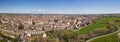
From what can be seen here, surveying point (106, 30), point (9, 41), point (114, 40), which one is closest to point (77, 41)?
point (114, 40)

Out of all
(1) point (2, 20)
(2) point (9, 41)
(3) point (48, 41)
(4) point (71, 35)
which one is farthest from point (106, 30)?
(1) point (2, 20)

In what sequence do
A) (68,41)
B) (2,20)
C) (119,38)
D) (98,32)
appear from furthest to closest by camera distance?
1. (2,20)
2. (98,32)
3. (68,41)
4. (119,38)

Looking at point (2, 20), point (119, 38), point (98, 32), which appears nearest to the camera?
point (119, 38)

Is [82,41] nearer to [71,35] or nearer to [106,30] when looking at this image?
[71,35]

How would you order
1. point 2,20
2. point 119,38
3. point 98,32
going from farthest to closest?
point 2,20 < point 98,32 < point 119,38

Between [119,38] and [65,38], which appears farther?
[65,38]

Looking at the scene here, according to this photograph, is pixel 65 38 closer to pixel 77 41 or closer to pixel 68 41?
pixel 68 41

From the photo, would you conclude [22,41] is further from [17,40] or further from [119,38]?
[119,38]

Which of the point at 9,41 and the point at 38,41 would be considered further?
the point at 9,41
